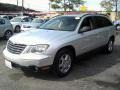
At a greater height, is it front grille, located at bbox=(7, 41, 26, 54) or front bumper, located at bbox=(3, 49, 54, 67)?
front grille, located at bbox=(7, 41, 26, 54)

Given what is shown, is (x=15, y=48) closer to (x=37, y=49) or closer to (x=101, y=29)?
(x=37, y=49)

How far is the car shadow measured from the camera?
6504mm

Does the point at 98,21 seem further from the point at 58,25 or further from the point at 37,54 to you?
the point at 37,54

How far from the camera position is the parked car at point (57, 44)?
19.4 ft

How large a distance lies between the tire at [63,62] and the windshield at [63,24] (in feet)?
2.90

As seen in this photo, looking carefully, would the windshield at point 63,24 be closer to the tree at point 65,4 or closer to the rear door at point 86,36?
the rear door at point 86,36

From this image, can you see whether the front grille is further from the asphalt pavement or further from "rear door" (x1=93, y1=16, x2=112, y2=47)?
"rear door" (x1=93, y1=16, x2=112, y2=47)

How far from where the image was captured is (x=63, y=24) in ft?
24.5

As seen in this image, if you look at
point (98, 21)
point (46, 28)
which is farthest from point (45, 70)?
point (98, 21)

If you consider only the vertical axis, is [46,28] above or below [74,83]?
above

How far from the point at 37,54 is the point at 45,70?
0.46 metres

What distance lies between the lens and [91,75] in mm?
6699

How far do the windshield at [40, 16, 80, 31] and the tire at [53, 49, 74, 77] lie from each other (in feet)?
2.90

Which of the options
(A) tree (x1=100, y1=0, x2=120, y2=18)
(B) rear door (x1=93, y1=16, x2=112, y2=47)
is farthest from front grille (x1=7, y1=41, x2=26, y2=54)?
(A) tree (x1=100, y1=0, x2=120, y2=18)
